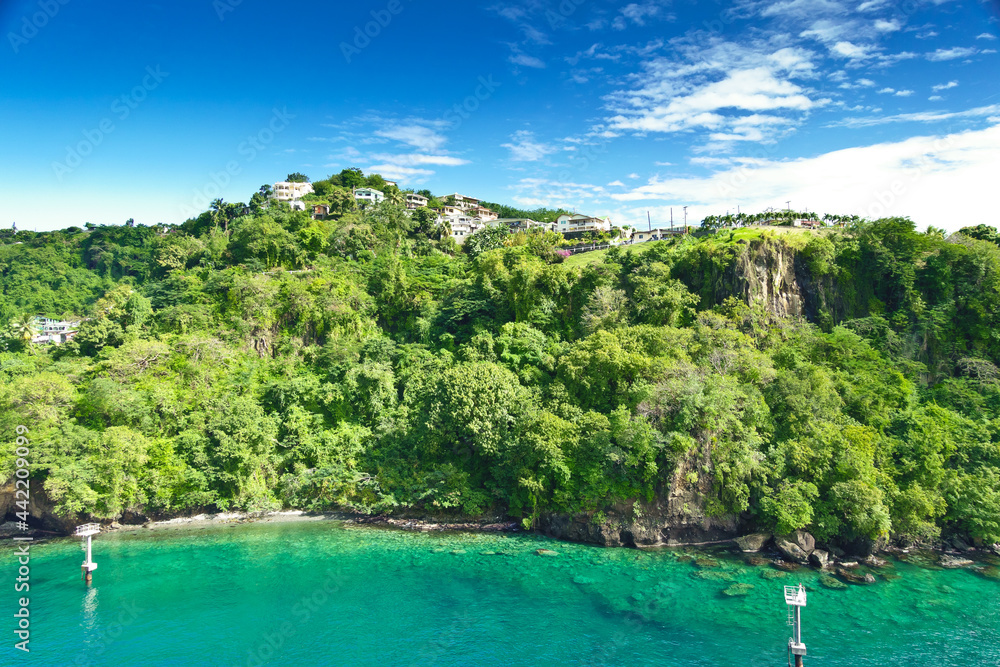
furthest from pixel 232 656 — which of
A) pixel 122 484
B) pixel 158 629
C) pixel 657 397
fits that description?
pixel 657 397

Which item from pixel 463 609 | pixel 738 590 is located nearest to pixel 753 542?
pixel 738 590

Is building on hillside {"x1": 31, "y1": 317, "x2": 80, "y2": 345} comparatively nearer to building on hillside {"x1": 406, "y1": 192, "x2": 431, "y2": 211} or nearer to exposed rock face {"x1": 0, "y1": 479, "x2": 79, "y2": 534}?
exposed rock face {"x1": 0, "y1": 479, "x2": 79, "y2": 534}

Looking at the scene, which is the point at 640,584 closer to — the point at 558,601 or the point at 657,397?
the point at 558,601

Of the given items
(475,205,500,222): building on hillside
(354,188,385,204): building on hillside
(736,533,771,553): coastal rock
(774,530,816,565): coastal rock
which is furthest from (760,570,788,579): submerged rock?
(475,205,500,222): building on hillside

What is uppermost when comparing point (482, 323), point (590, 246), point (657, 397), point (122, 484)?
point (590, 246)

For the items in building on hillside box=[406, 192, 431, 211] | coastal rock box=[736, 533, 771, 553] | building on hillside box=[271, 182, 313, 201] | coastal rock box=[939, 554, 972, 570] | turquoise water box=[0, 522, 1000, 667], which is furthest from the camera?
building on hillside box=[406, 192, 431, 211]

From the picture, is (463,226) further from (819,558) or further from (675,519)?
(819,558)
